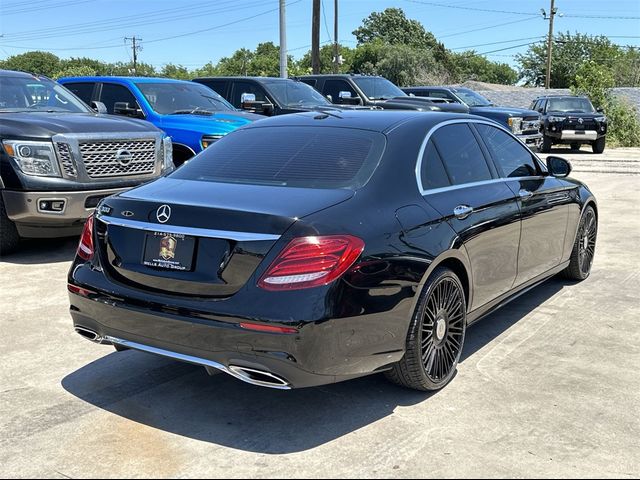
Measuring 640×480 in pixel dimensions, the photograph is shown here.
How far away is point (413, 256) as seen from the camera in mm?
3701

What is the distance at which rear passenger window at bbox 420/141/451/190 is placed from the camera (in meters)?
4.13

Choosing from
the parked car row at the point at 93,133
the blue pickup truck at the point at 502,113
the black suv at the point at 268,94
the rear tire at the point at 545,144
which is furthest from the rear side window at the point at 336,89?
the rear tire at the point at 545,144

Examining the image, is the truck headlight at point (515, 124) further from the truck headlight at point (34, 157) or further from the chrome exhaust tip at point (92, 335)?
the chrome exhaust tip at point (92, 335)

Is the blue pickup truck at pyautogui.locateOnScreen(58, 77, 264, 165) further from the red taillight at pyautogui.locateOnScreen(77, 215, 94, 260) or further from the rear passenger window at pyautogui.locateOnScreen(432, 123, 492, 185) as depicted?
the red taillight at pyautogui.locateOnScreen(77, 215, 94, 260)

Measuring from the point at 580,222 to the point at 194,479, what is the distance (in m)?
4.53

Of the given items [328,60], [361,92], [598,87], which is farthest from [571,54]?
[361,92]

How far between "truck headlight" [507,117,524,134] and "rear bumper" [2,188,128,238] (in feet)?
38.4

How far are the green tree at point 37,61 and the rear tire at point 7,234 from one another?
293ft

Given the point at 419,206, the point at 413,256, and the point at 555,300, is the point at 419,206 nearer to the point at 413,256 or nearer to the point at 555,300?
the point at 413,256

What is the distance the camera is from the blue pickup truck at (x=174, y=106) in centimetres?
925

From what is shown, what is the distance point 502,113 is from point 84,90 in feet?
33.0

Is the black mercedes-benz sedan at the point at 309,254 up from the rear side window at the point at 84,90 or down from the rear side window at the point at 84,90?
down

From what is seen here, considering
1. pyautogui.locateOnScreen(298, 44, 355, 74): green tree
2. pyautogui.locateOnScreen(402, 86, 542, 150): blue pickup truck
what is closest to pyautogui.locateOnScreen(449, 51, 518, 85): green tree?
pyautogui.locateOnScreen(298, 44, 355, 74): green tree

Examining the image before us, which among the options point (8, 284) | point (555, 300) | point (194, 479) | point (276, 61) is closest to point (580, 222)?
point (555, 300)
